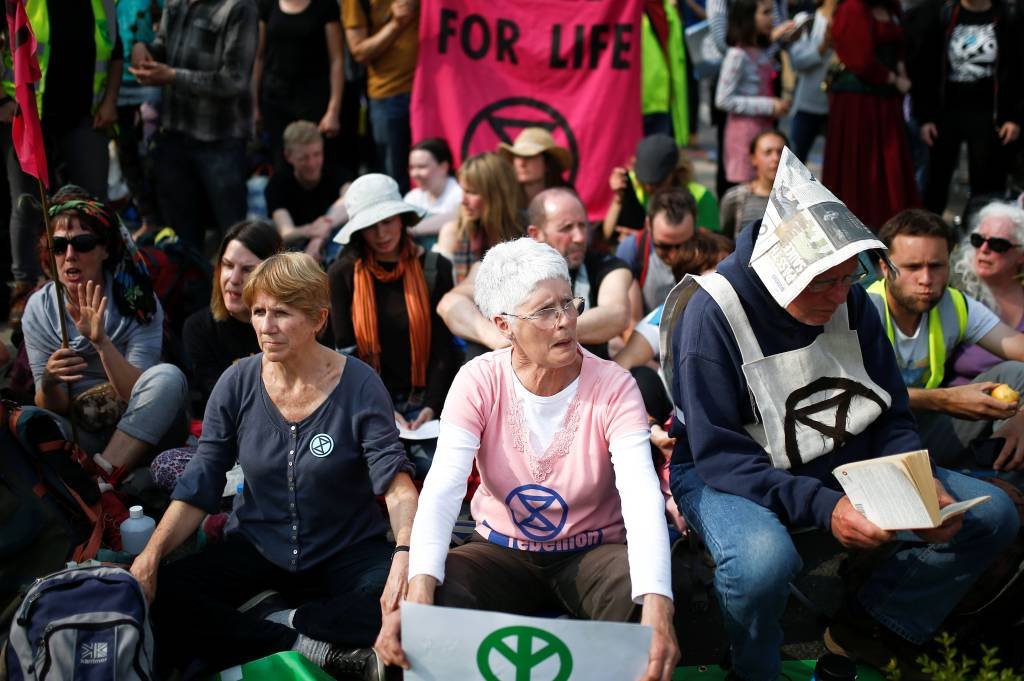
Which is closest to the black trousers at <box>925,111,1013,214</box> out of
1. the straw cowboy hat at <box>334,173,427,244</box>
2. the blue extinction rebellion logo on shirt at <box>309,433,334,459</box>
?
the straw cowboy hat at <box>334,173,427,244</box>

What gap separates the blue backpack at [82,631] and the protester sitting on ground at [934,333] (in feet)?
9.09

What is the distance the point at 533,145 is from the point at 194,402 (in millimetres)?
2402

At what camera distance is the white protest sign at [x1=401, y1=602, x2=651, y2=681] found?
8.93ft

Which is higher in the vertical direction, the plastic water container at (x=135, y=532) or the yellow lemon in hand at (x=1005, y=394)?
the yellow lemon in hand at (x=1005, y=394)

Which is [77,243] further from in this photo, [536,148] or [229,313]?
[536,148]

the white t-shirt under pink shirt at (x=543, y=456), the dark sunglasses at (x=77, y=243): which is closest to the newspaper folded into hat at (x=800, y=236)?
the white t-shirt under pink shirt at (x=543, y=456)

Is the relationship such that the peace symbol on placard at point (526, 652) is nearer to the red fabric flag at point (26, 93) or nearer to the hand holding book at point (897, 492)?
the hand holding book at point (897, 492)

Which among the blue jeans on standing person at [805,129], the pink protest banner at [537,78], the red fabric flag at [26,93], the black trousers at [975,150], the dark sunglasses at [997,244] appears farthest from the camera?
the blue jeans on standing person at [805,129]

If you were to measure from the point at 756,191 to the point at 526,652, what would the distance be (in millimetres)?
4330

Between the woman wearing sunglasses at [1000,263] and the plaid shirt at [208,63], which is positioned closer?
the woman wearing sunglasses at [1000,263]

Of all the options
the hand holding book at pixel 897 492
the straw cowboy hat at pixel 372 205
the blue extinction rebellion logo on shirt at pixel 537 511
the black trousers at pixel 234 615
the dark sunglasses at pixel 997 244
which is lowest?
the black trousers at pixel 234 615

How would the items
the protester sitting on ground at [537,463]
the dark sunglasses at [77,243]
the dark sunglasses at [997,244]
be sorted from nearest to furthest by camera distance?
the protester sitting on ground at [537,463] < the dark sunglasses at [77,243] < the dark sunglasses at [997,244]

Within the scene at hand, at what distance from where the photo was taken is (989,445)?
397 cm

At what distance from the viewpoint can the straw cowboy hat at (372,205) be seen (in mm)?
4742
